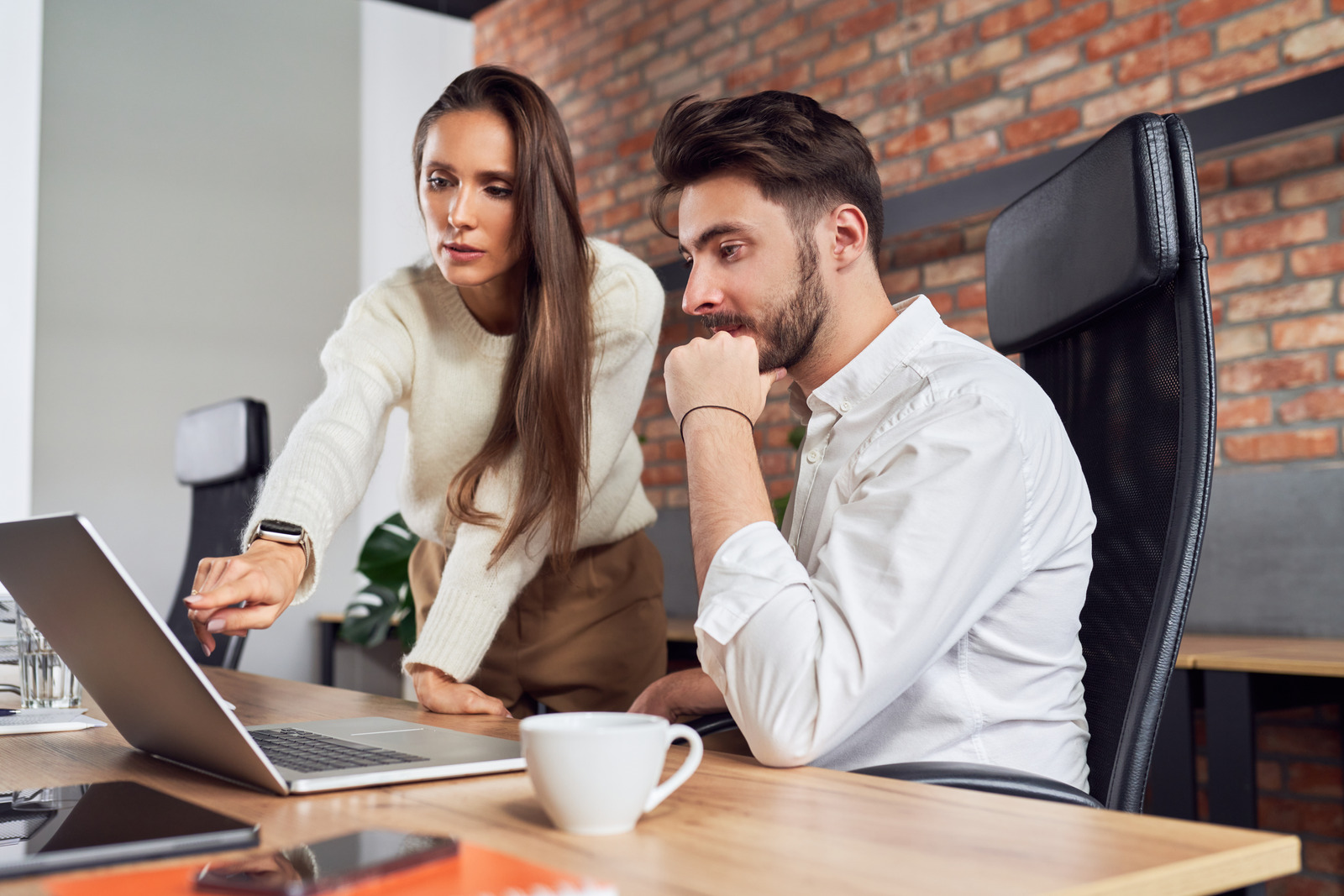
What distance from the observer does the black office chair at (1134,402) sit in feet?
3.23

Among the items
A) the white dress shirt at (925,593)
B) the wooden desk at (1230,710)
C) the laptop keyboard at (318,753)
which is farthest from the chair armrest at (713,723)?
the wooden desk at (1230,710)

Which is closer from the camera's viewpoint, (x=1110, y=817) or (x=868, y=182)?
(x=1110, y=817)

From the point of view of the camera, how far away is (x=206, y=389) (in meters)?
4.01

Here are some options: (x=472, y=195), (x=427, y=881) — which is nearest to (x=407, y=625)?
(x=472, y=195)

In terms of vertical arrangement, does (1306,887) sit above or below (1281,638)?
below

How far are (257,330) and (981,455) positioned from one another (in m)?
3.65

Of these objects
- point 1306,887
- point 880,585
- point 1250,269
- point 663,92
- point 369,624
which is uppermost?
point 663,92

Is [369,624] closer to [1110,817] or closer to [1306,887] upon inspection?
[1306,887]

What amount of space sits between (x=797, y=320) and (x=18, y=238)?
3.20 m

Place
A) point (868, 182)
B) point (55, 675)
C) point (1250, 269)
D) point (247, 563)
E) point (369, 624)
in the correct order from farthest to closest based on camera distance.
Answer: point (369, 624) < point (1250, 269) < point (868, 182) < point (55, 675) < point (247, 563)

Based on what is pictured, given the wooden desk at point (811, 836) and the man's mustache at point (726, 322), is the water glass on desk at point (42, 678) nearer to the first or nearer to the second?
the wooden desk at point (811, 836)

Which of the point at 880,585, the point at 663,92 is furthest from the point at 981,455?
the point at 663,92

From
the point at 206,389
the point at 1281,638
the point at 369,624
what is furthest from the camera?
the point at 206,389

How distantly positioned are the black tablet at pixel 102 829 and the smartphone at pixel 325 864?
48 mm
